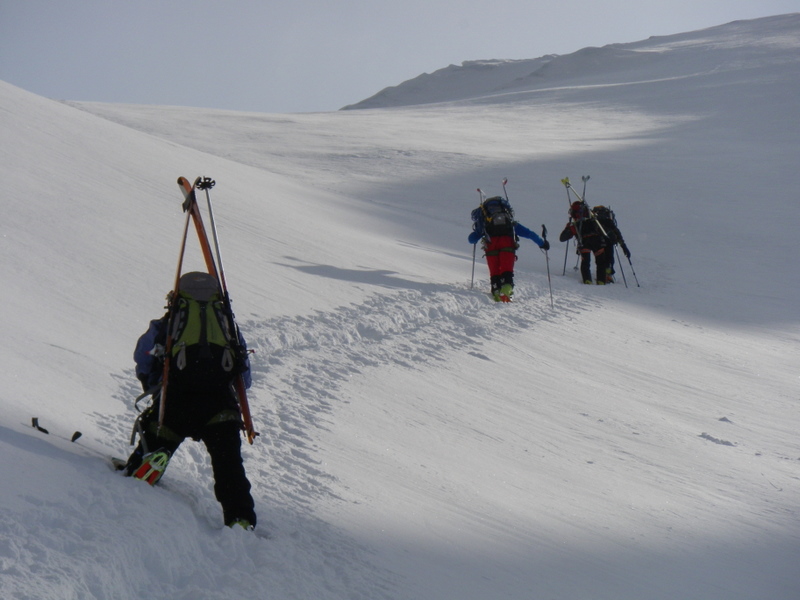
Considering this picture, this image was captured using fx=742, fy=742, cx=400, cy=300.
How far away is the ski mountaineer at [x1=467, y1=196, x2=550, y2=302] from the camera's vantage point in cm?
1014

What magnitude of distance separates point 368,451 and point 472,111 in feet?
133

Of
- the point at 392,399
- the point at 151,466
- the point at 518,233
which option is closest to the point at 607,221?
the point at 518,233

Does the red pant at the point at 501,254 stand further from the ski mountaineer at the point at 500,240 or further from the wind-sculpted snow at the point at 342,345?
the wind-sculpted snow at the point at 342,345

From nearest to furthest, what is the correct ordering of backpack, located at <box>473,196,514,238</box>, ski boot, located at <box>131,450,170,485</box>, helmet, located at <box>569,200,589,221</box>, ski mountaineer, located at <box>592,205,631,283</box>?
1. ski boot, located at <box>131,450,170,485</box>
2. backpack, located at <box>473,196,514,238</box>
3. ski mountaineer, located at <box>592,205,631,283</box>
4. helmet, located at <box>569,200,589,221</box>

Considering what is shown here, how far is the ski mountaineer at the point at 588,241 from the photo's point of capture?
12781 millimetres

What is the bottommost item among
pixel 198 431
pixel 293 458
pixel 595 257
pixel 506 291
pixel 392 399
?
pixel 392 399

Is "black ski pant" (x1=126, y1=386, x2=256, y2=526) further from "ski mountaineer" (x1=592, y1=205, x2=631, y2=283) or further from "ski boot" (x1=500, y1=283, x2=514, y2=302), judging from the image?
"ski mountaineer" (x1=592, y1=205, x2=631, y2=283)

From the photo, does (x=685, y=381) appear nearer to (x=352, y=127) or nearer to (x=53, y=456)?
(x=53, y=456)

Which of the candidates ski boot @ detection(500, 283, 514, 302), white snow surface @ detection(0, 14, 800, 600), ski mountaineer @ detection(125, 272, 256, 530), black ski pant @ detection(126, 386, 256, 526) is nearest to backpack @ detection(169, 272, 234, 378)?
ski mountaineer @ detection(125, 272, 256, 530)

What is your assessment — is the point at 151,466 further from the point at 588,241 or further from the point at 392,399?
the point at 588,241

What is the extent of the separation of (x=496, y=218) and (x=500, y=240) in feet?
1.07

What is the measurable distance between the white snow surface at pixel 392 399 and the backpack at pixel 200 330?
595 mm

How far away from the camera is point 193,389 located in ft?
11.2

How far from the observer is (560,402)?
21.6 feet
